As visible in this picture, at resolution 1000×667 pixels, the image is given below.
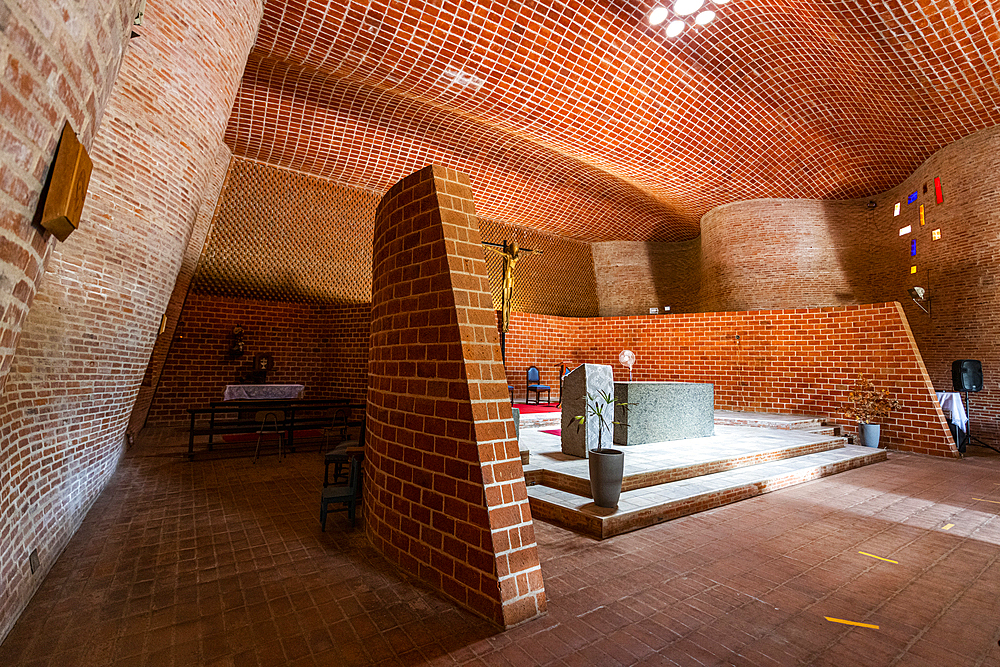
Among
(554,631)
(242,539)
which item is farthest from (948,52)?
(242,539)

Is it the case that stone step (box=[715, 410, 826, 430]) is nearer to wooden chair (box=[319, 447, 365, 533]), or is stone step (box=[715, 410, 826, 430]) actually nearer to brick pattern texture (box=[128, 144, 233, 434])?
wooden chair (box=[319, 447, 365, 533])

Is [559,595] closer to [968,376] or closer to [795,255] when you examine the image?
[968,376]

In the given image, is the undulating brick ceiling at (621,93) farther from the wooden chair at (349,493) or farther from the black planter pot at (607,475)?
the black planter pot at (607,475)

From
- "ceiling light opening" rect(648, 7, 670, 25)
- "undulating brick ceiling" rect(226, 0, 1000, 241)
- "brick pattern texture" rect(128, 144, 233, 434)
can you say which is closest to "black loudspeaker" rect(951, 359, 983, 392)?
"undulating brick ceiling" rect(226, 0, 1000, 241)

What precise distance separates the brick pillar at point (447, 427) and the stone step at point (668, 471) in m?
1.78

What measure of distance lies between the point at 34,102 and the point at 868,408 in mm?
9711

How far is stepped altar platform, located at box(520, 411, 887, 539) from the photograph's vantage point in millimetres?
3471

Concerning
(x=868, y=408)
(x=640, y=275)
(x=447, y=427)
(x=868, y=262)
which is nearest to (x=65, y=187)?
(x=447, y=427)

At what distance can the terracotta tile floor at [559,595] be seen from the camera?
188 cm

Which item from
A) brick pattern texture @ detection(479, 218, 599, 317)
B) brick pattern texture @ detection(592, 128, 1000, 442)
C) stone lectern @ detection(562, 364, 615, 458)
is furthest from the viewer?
brick pattern texture @ detection(479, 218, 599, 317)

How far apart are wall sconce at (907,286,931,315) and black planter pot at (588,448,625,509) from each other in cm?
907

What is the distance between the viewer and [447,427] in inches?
92.2

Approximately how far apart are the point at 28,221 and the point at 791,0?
906cm

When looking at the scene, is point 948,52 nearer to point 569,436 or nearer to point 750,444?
point 750,444
